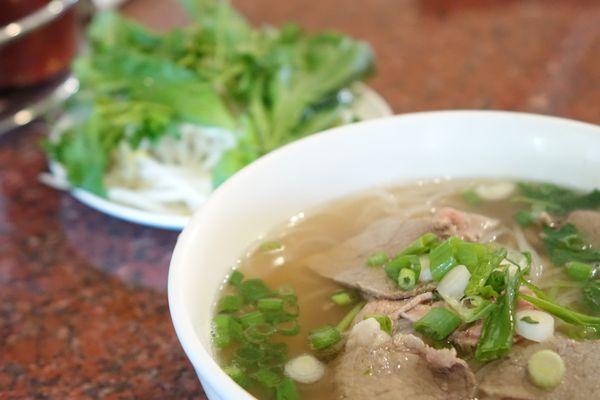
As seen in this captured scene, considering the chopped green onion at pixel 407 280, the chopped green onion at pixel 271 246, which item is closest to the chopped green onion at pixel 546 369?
the chopped green onion at pixel 407 280

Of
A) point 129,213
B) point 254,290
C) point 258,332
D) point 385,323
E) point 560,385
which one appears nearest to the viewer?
point 560,385

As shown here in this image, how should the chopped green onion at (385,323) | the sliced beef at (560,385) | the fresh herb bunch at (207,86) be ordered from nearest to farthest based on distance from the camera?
the sliced beef at (560,385) < the chopped green onion at (385,323) < the fresh herb bunch at (207,86)

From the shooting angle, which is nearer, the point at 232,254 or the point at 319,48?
the point at 232,254

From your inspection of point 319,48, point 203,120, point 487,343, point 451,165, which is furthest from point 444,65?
point 487,343

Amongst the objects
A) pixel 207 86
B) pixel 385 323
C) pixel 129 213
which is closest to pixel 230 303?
pixel 385 323

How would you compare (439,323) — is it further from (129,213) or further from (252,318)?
(129,213)

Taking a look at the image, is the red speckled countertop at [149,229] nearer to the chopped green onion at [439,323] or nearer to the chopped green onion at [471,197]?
the chopped green onion at [439,323]

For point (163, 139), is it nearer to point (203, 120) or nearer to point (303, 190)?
point (203, 120)
